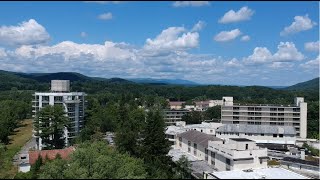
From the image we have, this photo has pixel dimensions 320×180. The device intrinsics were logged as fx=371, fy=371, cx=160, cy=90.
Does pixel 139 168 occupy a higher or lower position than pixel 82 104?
lower

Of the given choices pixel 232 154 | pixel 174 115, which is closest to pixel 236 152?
pixel 232 154

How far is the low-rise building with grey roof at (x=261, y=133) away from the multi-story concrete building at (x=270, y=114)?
24.9ft

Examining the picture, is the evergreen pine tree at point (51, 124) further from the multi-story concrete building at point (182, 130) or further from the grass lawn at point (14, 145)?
the multi-story concrete building at point (182, 130)

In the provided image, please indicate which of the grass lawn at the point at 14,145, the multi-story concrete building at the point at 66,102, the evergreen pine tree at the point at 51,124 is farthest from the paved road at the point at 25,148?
the evergreen pine tree at the point at 51,124

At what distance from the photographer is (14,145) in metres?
61.2

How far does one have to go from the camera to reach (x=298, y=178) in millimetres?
32750

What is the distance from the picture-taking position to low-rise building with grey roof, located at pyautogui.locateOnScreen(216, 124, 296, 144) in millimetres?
59344

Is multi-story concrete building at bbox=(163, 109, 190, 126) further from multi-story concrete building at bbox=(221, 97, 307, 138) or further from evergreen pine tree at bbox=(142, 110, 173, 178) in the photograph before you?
evergreen pine tree at bbox=(142, 110, 173, 178)

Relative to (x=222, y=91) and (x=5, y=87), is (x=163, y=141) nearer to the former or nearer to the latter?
(x=222, y=91)

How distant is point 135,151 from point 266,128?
2715cm

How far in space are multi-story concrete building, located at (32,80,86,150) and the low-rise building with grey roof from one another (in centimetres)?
2332

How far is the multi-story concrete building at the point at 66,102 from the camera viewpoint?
57.8 metres

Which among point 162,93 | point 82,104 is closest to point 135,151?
point 82,104

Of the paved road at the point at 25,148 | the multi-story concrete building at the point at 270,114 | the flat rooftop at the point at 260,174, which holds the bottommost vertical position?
the paved road at the point at 25,148
